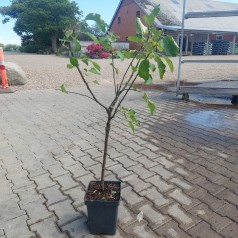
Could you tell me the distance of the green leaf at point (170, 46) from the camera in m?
1.54

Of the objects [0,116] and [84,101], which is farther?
[84,101]

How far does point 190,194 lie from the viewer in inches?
116

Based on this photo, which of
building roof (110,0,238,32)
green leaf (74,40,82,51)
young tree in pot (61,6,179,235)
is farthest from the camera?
building roof (110,0,238,32)

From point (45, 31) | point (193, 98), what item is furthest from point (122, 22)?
point (193, 98)

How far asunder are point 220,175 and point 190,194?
0.64 m

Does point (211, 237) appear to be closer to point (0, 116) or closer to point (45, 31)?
point (0, 116)

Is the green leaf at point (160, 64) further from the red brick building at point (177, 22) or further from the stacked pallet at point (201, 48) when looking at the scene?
the stacked pallet at point (201, 48)

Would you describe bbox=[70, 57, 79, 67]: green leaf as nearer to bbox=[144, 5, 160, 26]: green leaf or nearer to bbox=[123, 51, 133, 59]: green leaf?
bbox=[123, 51, 133, 59]: green leaf

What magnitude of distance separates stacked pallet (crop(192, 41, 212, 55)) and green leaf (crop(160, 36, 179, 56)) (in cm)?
3369

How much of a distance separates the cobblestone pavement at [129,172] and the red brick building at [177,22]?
25823mm

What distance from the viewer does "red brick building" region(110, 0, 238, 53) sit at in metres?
31.7

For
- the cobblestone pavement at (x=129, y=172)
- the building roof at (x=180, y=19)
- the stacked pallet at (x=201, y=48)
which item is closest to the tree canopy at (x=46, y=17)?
the building roof at (x=180, y=19)

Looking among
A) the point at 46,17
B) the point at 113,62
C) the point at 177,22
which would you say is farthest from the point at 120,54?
the point at 177,22

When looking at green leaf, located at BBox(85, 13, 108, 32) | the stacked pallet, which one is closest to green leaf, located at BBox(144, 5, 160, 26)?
green leaf, located at BBox(85, 13, 108, 32)
